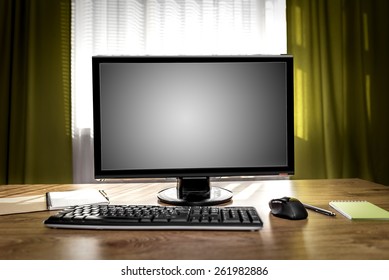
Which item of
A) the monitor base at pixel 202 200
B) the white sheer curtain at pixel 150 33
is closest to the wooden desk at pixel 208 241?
the monitor base at pixel 202 200

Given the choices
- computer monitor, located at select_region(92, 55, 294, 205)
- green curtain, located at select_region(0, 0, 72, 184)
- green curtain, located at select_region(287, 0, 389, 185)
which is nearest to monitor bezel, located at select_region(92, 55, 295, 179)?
computer monitor, located at select_region(92, 55, 294, 205)

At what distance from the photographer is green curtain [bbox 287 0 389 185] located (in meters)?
2.34

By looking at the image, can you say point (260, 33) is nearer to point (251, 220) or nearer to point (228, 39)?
point (228, 39)

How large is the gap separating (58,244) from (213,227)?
13.4 inches

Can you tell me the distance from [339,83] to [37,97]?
2.17 m

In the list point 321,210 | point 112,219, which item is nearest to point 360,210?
point 321,210

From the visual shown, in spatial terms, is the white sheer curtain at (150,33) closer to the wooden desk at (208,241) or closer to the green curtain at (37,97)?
the green curtain at (37,97)

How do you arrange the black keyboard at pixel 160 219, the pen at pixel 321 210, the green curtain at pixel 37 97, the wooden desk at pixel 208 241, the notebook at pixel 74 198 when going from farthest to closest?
the green curtain at pixel 37 97 → the notebook at pixel 74 198 → the pen at pixel 321 210 → the black keyboard at pixel 160 219 → the wooden desk at pixel 208 241

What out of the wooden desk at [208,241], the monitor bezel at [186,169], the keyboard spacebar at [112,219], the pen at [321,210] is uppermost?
the monitor bezel at [186,169]

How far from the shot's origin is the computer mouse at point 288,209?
85 centimetres

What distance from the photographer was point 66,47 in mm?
2373

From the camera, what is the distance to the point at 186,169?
3.47ft

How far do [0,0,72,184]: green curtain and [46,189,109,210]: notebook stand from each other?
4.16 feet
